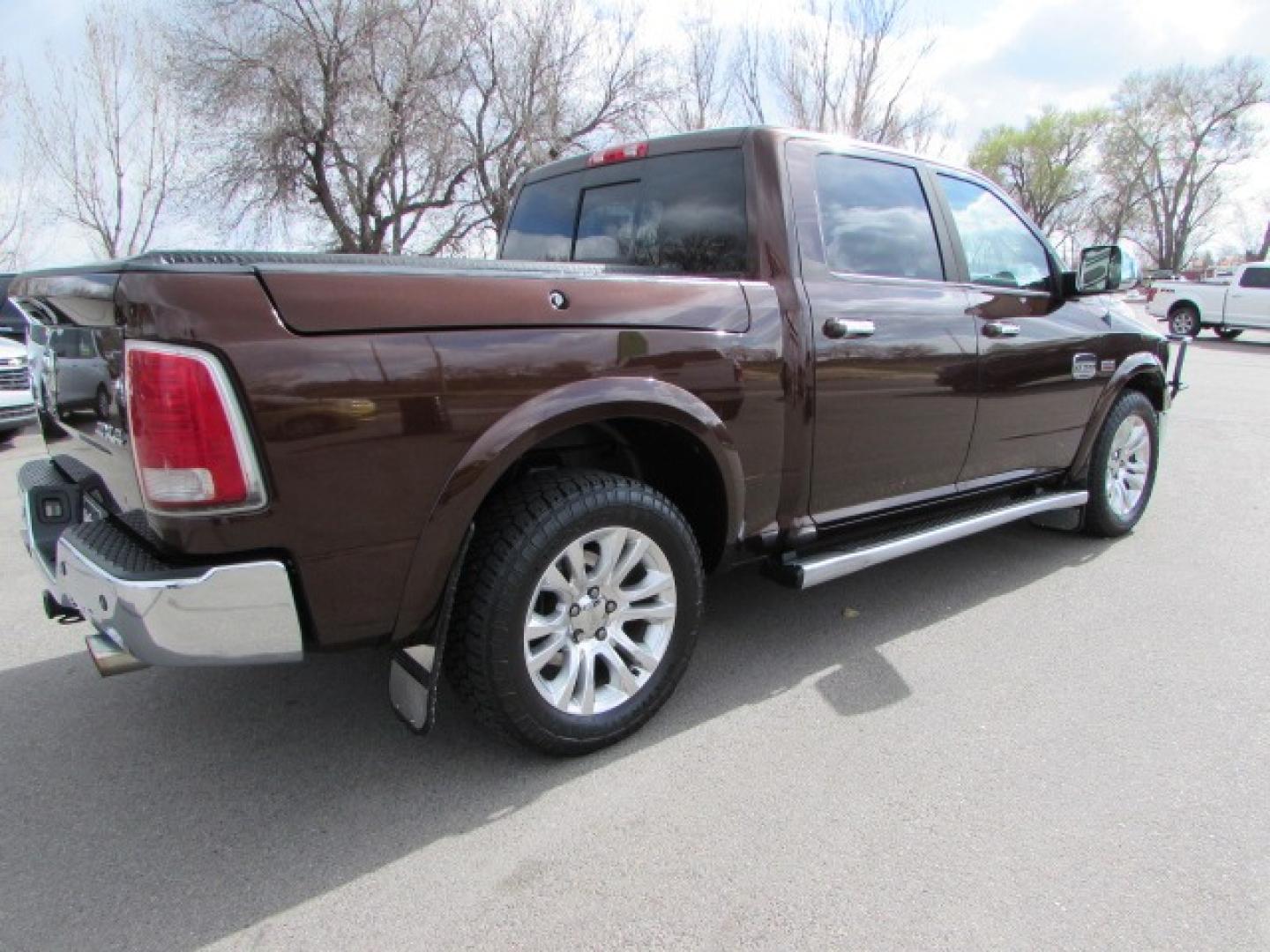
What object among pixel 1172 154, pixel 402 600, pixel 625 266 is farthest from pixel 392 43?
pixel 1172 154

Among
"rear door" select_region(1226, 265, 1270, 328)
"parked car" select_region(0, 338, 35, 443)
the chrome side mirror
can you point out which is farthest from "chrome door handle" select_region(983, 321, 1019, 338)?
"rear door" select_region(1226, 265, 1270, 328)

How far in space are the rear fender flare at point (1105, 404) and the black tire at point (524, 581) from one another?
2.84 meters

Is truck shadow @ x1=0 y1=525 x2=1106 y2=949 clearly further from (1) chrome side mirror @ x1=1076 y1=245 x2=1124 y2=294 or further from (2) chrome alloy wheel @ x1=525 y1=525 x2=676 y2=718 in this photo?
(1) chrome side mirror @ x1=1076 y1=245 x2=1124 y2=294

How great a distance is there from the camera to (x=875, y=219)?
10.7 feet

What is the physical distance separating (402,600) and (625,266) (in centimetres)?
167

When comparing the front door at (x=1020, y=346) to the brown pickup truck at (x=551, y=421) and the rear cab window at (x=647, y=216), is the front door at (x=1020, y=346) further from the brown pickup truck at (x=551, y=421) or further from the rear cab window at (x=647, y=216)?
the rear cab window at (x=647, y=216)

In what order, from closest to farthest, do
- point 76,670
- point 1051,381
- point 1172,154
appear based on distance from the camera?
point 76,670 < point 1051,381 < point 1172,154

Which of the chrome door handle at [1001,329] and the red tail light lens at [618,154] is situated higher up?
the red tail light lens at [618,154]

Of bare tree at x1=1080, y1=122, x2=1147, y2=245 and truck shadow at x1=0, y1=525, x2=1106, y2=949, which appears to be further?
bare tree at x1=1080, y1=122, x2=1147, y2=245

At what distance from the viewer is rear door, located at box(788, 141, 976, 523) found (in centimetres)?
296

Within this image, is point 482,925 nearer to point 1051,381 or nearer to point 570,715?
point 570,715

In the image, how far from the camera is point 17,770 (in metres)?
2.49

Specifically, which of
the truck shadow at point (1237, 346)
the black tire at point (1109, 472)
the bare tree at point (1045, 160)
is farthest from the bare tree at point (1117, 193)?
the black tire at point (1109, 472)

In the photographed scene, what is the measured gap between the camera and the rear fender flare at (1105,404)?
4.33 metres
